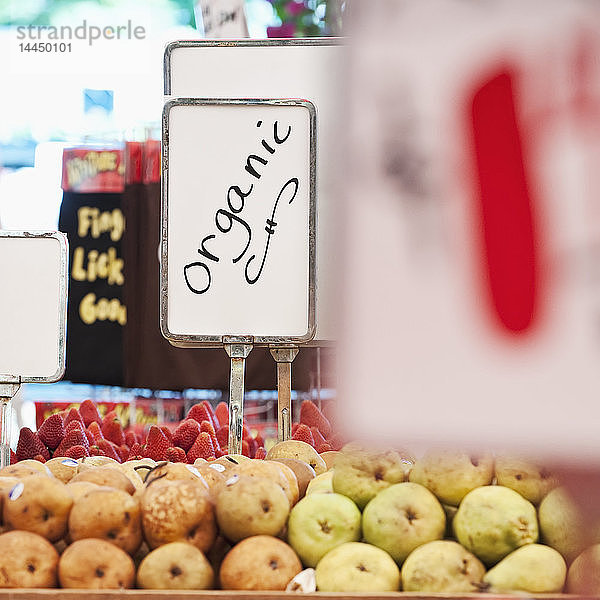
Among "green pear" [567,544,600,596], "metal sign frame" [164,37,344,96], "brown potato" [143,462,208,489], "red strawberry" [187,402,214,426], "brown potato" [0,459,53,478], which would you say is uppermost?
"metal sign frame" [164,37,344,96]

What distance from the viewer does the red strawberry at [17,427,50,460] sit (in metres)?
2.00

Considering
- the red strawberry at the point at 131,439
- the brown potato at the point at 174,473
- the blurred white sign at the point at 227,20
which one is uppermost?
the blurred white sign at the point at 227,20

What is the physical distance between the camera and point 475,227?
680mm

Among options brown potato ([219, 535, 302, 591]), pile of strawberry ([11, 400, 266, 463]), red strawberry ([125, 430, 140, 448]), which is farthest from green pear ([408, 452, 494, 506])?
red strawberry ([125, 430, 140, 448])

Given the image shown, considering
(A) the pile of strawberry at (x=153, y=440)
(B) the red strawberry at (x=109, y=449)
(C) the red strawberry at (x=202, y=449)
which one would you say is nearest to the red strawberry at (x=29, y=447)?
(A) the pile of strawberry at (x=153, y=440)

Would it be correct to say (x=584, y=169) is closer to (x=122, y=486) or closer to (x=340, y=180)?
(x=340, y=180)

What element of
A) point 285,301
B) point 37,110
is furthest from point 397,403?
point 37,110

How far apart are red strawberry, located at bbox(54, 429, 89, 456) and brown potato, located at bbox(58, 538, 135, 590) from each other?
86 cm

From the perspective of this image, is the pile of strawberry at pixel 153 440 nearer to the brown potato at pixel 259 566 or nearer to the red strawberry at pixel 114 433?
the red strawberry at pixel 114 433

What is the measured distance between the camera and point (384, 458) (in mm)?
1268

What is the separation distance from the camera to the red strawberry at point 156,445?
1887mm

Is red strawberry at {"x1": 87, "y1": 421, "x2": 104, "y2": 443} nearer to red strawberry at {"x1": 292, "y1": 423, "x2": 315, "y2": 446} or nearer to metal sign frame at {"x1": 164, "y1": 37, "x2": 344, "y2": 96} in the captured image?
red strawberry at {"x1": 292, "y1": 423, "x2": 315, "y2": 446}

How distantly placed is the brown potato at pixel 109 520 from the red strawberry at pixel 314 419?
1.11 meters

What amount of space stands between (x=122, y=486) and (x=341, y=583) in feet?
1.12
